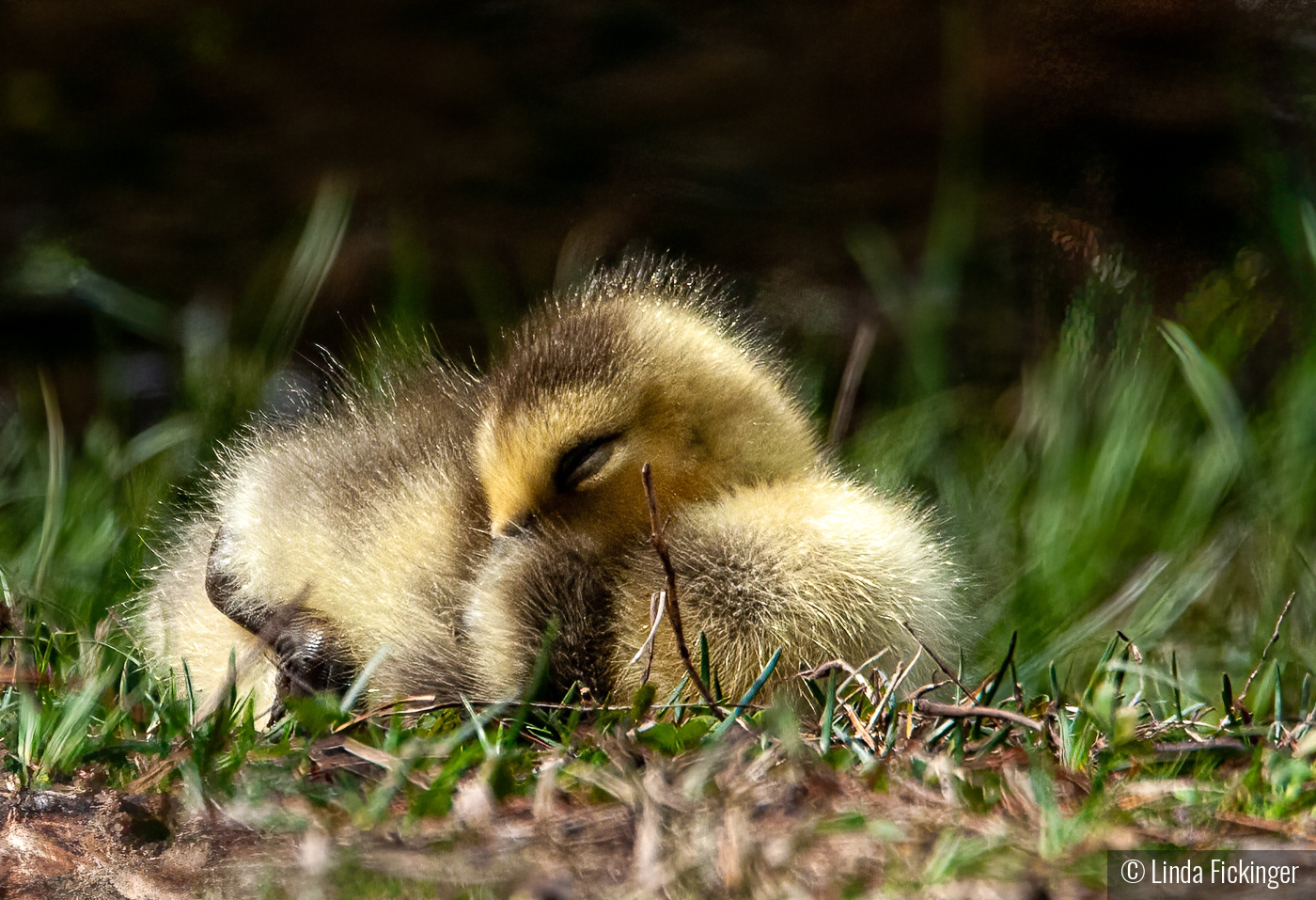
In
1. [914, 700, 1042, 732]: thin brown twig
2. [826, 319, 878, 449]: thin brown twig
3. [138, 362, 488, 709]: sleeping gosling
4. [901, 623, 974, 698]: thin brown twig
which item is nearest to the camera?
[914, 700, 1042, 732]: thin brown twig

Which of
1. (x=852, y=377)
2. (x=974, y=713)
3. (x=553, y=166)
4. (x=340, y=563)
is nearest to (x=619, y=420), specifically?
(x=340, y=563)

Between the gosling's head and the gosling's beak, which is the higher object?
the gosling's head

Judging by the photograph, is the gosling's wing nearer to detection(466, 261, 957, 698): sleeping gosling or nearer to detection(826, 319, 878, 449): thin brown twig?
detection(466, 261, 957, 698): sleeping gosling

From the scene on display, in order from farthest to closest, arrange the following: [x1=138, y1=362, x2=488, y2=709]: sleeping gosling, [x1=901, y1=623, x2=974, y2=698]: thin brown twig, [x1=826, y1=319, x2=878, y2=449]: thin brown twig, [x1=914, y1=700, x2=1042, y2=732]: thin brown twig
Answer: [x1=826, y1=319, x2=878, y2=449]: thin brown twig < [x1=138, y1=362, x2=488, y2=709]: sleeping gosling < [x1=901, y1=623, x2=974, y2=698]: thin brown twig < [x1=914, y1=700, x2=1042, y2=732]: thin brown twig

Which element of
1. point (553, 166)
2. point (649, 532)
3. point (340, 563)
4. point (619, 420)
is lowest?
point (340, 563)

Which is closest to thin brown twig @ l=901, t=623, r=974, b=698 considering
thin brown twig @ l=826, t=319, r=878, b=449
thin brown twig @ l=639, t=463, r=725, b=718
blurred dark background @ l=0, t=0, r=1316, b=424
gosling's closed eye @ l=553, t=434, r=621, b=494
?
thin brown twig @ l=639, t=463, r=725, b=718

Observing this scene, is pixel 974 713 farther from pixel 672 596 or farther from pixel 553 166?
pixel 553 166

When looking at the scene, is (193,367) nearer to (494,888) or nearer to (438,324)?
(438,324)

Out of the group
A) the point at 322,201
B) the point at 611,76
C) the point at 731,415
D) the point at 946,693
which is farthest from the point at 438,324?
the point at 946,693
